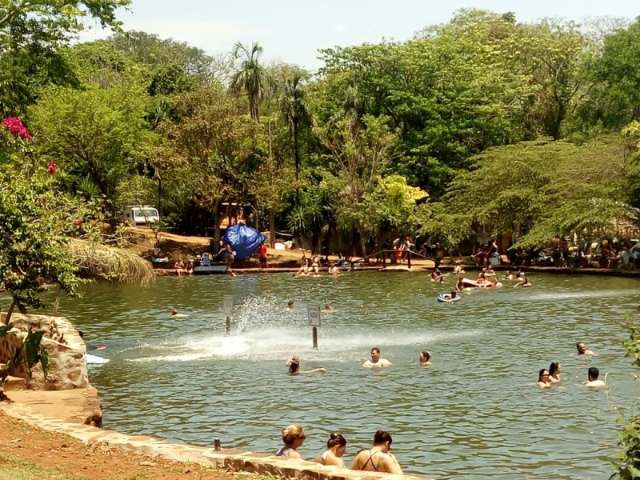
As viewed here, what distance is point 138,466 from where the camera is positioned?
12219 mm

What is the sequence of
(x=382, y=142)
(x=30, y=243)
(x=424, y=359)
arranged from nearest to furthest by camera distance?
(x=30, y=243), (x=424, y=359), (x=382, y=142)

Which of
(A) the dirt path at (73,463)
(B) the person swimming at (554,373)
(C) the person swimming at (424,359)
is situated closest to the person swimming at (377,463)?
(A) the dirt path at (73,463)

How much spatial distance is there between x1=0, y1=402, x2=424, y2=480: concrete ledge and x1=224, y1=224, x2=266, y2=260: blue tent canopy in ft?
141

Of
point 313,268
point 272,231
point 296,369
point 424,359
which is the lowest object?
point 296,369

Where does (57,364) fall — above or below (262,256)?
below

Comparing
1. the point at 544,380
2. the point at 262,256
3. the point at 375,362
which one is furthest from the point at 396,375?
the point at 262,256

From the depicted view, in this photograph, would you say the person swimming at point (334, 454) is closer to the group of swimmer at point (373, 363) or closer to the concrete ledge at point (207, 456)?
the concrete ledge at point (207, 456)

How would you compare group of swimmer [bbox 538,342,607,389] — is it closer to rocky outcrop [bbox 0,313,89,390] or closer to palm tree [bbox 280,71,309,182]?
rocky outcrop [bbox 0,313,89,390]

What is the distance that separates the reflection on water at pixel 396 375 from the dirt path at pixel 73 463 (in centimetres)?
498

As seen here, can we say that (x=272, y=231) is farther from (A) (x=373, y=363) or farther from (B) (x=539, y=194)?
(A) (x=373, y=363)

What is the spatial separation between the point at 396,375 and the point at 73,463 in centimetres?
1322

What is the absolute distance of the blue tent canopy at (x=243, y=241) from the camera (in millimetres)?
58719

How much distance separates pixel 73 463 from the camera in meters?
12.2

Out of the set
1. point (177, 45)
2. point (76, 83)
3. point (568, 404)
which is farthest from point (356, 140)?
point (177, 45)
